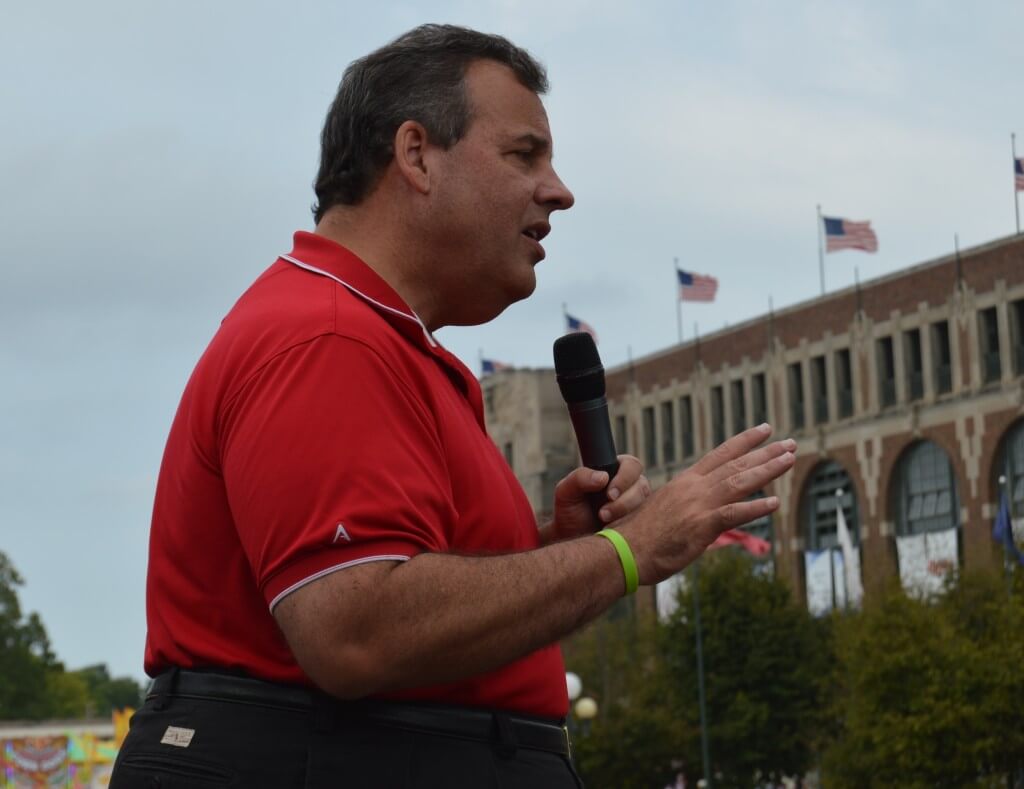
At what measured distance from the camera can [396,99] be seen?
409 centimetres

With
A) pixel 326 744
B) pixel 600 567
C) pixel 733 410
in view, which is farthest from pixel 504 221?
pixel 733 410

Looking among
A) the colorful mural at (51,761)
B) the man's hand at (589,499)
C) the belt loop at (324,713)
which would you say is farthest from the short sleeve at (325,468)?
the colorful mural at (51,761)

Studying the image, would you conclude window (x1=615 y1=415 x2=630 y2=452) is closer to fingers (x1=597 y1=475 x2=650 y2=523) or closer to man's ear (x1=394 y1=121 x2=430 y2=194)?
fingers (x1=597 y1=475 x2=650 y2=523)

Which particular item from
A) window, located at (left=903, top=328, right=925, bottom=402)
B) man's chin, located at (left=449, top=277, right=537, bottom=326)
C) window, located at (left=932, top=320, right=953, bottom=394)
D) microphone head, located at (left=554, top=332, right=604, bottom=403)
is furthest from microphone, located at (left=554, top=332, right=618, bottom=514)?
window, located at (left=903, top=328, right=925, bottom=402)

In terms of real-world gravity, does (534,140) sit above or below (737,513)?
above

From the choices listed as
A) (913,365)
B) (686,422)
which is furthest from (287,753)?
(686,422)

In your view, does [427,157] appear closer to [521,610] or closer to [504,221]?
[504,221]

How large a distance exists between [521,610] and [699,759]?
53.2m

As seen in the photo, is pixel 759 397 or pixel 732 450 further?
pixel 759 397

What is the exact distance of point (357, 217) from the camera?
4.12m

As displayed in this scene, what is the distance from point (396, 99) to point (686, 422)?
76719mm

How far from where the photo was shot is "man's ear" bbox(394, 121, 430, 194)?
4055mm

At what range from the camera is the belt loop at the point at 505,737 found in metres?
3.74

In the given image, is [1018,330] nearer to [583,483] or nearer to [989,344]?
[989,344]
